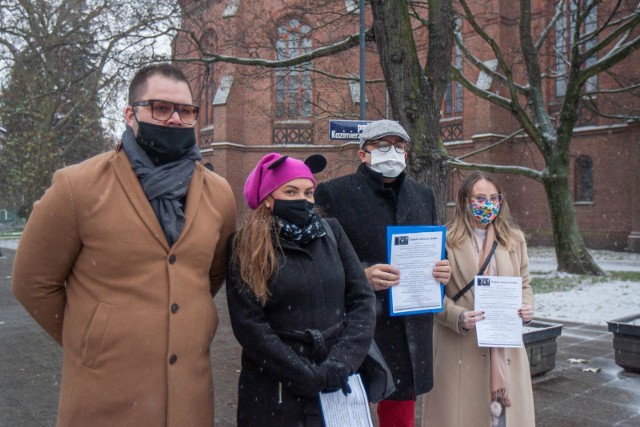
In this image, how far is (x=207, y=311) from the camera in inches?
101

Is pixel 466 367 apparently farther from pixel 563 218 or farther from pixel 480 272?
pixel 563 218

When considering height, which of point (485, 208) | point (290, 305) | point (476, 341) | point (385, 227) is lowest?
point (476, 341)

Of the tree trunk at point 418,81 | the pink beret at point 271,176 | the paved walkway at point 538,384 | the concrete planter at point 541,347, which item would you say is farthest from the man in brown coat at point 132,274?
the tree trunk at point 418,81

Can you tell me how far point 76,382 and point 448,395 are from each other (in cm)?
225

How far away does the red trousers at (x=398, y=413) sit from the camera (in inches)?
136

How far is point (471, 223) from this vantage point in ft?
12.5

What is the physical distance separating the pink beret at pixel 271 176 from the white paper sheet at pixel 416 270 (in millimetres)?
858

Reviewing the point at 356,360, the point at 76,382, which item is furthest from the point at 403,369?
the point at 76,382

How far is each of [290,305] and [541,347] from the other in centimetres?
458

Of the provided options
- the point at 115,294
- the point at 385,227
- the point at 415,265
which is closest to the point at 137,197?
the point at 115,294

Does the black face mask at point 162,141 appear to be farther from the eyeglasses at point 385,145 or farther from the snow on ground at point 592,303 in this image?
the snow on ground at point 592,303

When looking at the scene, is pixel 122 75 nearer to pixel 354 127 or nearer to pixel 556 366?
pixel 354 127

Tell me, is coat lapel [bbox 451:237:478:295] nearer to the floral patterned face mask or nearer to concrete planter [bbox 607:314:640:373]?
the floral patterned face mask

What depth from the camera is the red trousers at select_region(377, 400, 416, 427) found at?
3.47 m
